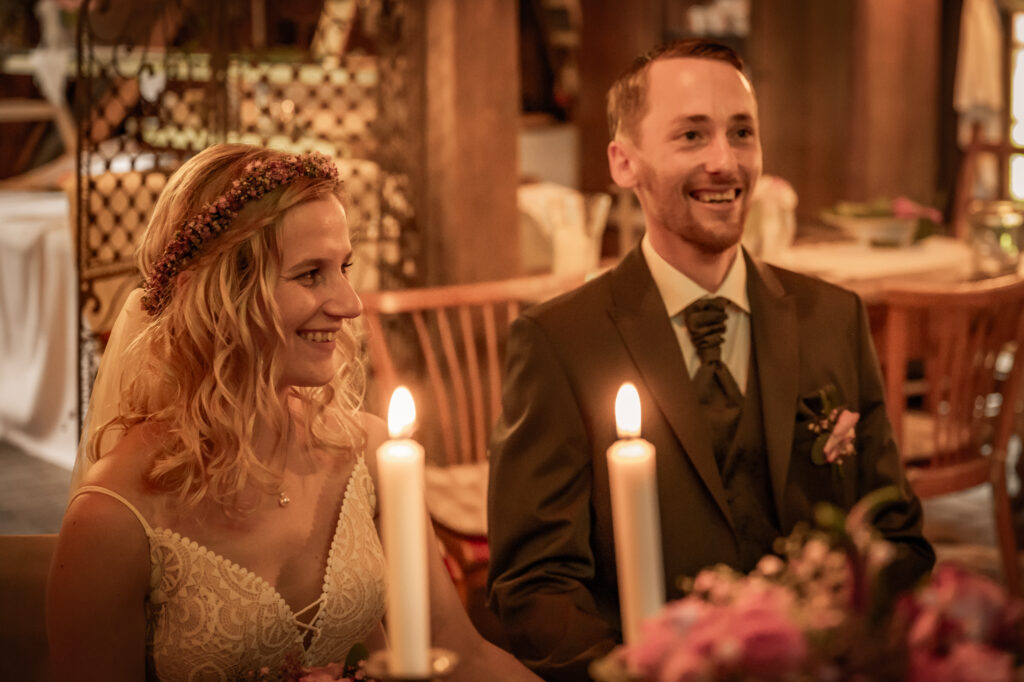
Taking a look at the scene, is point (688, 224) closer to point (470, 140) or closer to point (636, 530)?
point (636, 530)

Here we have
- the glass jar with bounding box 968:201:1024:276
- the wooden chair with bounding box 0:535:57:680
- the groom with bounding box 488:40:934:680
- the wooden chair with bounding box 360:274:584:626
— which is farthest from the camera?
the glass jar with bounding box 968:201:1024:276

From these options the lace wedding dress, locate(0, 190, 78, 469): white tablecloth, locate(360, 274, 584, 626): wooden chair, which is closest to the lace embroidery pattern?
the lace wedding dress

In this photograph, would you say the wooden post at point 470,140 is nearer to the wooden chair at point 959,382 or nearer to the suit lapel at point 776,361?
the wooden chair at point 959,382

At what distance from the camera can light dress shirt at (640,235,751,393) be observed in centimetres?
218

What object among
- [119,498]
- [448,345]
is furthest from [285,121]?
[119,498]

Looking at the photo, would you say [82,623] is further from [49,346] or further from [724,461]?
[49,346]

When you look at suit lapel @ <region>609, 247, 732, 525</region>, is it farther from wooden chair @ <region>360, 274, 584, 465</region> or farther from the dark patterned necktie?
wooden chair @ <region>360, 274, 584, 465</region>

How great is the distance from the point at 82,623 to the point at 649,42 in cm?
607

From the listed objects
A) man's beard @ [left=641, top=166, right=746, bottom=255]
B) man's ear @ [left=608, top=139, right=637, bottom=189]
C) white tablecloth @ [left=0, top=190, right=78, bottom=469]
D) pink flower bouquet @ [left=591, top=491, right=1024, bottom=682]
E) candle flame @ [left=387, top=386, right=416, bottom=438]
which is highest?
man's ear @ [left=608, top=139, right=637, bottom=189]

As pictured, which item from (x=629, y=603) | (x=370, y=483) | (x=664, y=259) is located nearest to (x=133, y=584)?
(x=370, y=483)

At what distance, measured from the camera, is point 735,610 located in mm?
989

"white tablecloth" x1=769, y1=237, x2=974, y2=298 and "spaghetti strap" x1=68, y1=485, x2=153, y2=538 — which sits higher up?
"white tablecloth" x1=769, y1=237, x2=974, y2=298

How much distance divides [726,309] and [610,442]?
33 cm

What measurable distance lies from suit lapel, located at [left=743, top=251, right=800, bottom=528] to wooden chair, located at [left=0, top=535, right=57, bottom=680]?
1.15 meters
